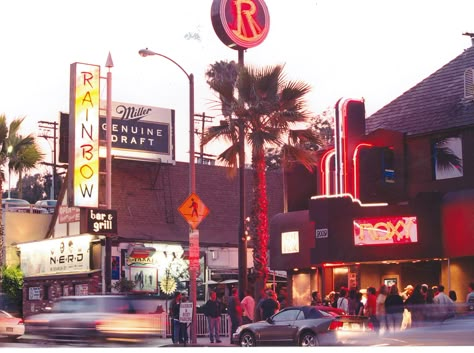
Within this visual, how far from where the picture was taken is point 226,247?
149 ft

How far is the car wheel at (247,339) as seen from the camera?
24.9 meters

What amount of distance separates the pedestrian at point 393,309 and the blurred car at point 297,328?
124 centimetres

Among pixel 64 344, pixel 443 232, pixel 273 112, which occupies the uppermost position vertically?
pixel 273 112

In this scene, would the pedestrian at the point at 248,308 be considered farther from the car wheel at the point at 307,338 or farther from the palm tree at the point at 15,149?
the palm tree at the point at 15,149

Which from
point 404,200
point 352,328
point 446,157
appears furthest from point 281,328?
point 446,157

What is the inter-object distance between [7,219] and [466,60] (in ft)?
84.1

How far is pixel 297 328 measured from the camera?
23547 mm

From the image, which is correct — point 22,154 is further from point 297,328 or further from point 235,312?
point 297,328

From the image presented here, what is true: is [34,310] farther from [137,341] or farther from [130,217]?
[137,341]

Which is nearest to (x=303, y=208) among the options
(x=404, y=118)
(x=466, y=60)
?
(x=404, y=118)

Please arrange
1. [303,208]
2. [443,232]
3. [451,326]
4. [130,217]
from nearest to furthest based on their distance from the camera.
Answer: [451,326] → [443,232] → [303,208] → [130,217]

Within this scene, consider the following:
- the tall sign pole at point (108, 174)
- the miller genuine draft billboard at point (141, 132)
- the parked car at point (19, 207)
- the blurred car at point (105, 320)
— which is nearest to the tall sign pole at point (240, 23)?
the tall sign pole at point (108, 174)

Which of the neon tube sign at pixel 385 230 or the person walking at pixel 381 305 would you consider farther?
the neon tube sign at pixel 385 230

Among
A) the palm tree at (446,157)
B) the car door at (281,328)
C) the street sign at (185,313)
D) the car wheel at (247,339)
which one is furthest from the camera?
the palm tree at (446,157)
